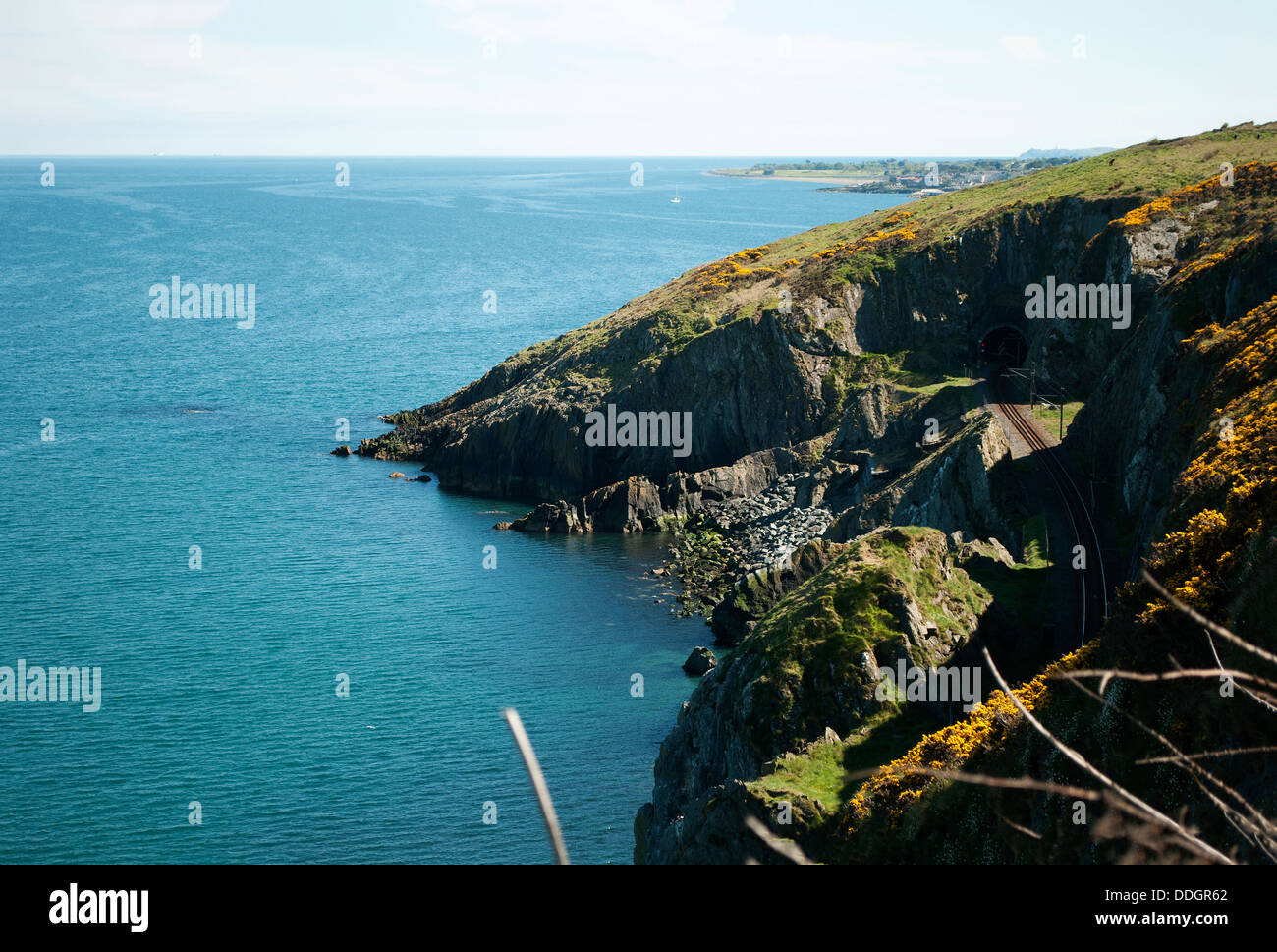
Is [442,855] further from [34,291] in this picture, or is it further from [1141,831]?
[34,291]

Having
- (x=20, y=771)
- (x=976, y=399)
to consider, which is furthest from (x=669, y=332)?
(x=20, y=771)

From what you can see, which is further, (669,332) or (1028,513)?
(669,332)

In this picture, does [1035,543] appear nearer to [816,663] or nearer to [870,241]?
[816,663]

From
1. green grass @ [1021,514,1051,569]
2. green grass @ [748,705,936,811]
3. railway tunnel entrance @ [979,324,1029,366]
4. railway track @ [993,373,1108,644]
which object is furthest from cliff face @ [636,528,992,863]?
railway tunnel entrance @ [979,324,1029,366]

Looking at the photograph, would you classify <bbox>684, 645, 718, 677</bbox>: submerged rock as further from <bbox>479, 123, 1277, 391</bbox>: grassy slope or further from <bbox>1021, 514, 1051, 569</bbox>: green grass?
<bbox>479, 123, 1277, 391</bbox>: grassy slope

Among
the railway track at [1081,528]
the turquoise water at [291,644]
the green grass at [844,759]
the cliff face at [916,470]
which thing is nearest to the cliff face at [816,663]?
the cliff face at [916,470]

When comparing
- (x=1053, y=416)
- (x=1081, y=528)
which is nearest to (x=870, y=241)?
(x=1053, y=416)

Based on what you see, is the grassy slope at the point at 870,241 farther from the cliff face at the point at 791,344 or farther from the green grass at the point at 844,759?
the green grass at the point at 844,759
